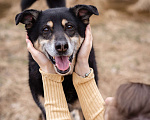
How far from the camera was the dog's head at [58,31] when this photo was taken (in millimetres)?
1952

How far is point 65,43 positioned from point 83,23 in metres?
0.39

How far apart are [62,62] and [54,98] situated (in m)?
0.45

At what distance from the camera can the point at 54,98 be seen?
1.68 meters

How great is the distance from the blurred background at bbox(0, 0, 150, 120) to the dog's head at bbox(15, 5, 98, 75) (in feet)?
4.80

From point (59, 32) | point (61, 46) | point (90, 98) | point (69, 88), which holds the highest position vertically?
point (59, 32)

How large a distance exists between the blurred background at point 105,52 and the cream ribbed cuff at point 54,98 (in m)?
1.50

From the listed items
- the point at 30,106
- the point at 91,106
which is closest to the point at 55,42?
the point at 91,106

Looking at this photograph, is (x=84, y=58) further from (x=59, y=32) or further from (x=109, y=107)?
(x=109, y=107)

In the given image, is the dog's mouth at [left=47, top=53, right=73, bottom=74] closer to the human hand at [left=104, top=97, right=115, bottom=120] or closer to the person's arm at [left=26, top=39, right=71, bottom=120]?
the person's arm at [left=26, top=39, right=71, bottom=120]

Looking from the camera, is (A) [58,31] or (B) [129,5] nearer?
(A) [58,31]

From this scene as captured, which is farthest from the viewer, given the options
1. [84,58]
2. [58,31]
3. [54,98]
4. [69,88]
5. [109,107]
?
[69,88]

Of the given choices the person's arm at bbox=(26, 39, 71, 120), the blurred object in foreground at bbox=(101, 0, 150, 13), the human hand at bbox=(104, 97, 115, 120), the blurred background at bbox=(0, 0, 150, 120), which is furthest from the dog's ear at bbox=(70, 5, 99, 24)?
the blurred object in foreground at bbox=(101, 0, 150, 13)

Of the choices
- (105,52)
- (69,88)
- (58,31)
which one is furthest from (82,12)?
(105,52)

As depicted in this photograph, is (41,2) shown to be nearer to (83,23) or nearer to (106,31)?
(106,31)
